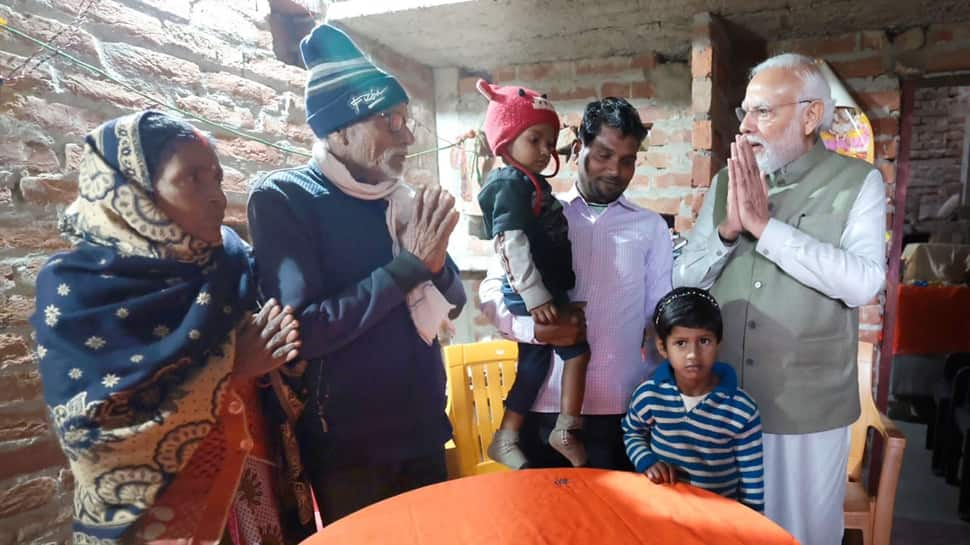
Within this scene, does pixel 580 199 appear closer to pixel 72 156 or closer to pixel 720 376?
pixel 720 376

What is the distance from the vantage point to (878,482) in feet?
5.88

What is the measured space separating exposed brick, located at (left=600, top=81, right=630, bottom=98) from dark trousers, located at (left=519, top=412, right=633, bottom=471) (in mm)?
1553

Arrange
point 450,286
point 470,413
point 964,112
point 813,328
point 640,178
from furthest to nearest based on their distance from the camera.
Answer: point 964,112, point 640,178, point 470,413, point 813,328, point 450,286

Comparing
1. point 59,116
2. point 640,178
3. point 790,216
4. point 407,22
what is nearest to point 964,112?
point 640,178

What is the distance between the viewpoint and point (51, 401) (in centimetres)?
98

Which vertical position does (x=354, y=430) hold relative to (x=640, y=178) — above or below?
below

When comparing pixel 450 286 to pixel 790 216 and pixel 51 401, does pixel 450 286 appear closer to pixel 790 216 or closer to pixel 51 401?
pixel 51 401

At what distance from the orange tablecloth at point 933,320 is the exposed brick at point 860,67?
2.29 metres

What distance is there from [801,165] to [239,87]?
159cm

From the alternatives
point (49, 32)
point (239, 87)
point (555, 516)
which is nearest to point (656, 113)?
point (239, 87)

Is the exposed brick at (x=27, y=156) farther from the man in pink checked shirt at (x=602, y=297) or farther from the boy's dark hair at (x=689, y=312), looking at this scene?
the boy's dark hair at (x=689, y=312)

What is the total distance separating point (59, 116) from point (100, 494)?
795mm

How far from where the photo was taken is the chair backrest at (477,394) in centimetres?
207

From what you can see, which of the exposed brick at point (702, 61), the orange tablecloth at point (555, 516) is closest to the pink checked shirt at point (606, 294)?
the orange tablecloth at point (555, 516)
